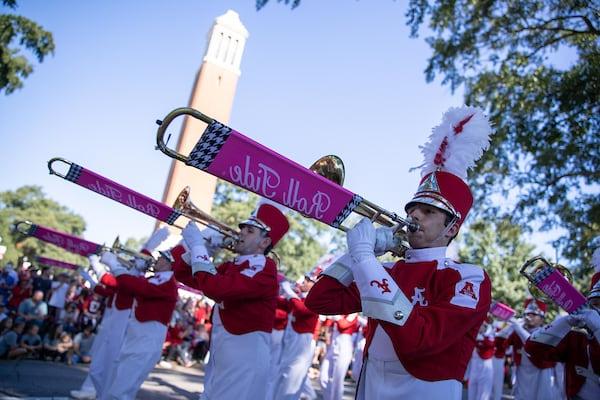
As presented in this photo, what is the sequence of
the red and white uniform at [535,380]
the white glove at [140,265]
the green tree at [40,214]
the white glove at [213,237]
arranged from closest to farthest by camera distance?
the white glove at [213,237]
the white glove at [140,265]
the red and white uniform at [535,380]
the green tree at [40,214]

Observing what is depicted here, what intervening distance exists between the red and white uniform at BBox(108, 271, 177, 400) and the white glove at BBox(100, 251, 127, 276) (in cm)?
24

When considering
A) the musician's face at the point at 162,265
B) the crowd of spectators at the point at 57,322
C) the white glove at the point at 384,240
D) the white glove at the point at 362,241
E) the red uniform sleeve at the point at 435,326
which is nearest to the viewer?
the red uniform sleeve at the point at 435,326

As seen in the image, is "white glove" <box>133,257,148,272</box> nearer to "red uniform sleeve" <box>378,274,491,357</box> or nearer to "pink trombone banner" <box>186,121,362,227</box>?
"pink trombone banner" <box>186,121,362,227</box>

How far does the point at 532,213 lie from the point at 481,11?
5.00 metres

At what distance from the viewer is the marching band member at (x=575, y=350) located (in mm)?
6070

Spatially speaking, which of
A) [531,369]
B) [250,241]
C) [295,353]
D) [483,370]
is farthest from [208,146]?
[483,370]

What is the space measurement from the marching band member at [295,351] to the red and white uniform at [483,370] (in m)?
5.50

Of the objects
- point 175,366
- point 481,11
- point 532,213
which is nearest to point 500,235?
point 532,213

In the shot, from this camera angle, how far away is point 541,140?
40.9 feet

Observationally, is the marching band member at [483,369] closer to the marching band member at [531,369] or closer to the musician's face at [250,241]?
the marching band member at [531,369]

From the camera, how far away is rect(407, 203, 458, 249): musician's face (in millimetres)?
3449

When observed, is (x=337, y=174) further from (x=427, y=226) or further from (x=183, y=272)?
(x=183, y=272)

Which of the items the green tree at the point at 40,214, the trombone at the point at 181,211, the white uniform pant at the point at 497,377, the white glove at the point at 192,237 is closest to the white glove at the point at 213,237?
the trombone at the point at 181,211

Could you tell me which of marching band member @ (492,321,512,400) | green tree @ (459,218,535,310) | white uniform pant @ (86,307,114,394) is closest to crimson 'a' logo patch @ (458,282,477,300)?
white uniform pant @ (86,307,114,394)
